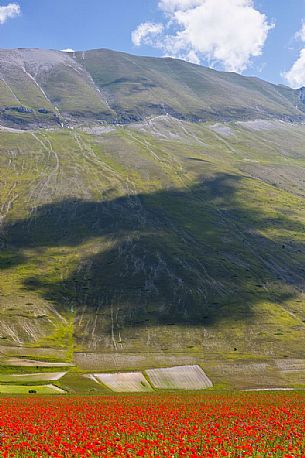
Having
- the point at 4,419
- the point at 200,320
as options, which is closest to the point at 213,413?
the point at 4,419

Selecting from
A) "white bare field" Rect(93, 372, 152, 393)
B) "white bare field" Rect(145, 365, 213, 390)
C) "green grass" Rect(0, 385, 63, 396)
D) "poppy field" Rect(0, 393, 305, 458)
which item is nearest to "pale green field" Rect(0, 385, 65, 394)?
"green grass" Rect(0, 385, 63, 396)

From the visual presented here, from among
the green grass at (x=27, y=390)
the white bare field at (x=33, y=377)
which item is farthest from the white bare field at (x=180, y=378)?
the green grass at (x=27, y=390)

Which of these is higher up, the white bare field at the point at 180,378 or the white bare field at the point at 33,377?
the white bare field at the point at 33,377

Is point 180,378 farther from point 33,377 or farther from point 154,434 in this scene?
point 154,434

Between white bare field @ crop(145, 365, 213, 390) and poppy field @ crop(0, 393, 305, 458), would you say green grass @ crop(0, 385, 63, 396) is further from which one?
poppy field @ crop(0, 393, 305, 458)

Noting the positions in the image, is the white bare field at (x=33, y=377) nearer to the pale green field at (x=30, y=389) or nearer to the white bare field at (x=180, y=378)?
the pale green field at (x=30, y=389)

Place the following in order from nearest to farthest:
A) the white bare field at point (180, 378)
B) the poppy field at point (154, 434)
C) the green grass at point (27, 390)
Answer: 1. the poppy field at point (154, 434)
2. the green grass at point (27, 390)
3. the white bare field at point (180, 378)
